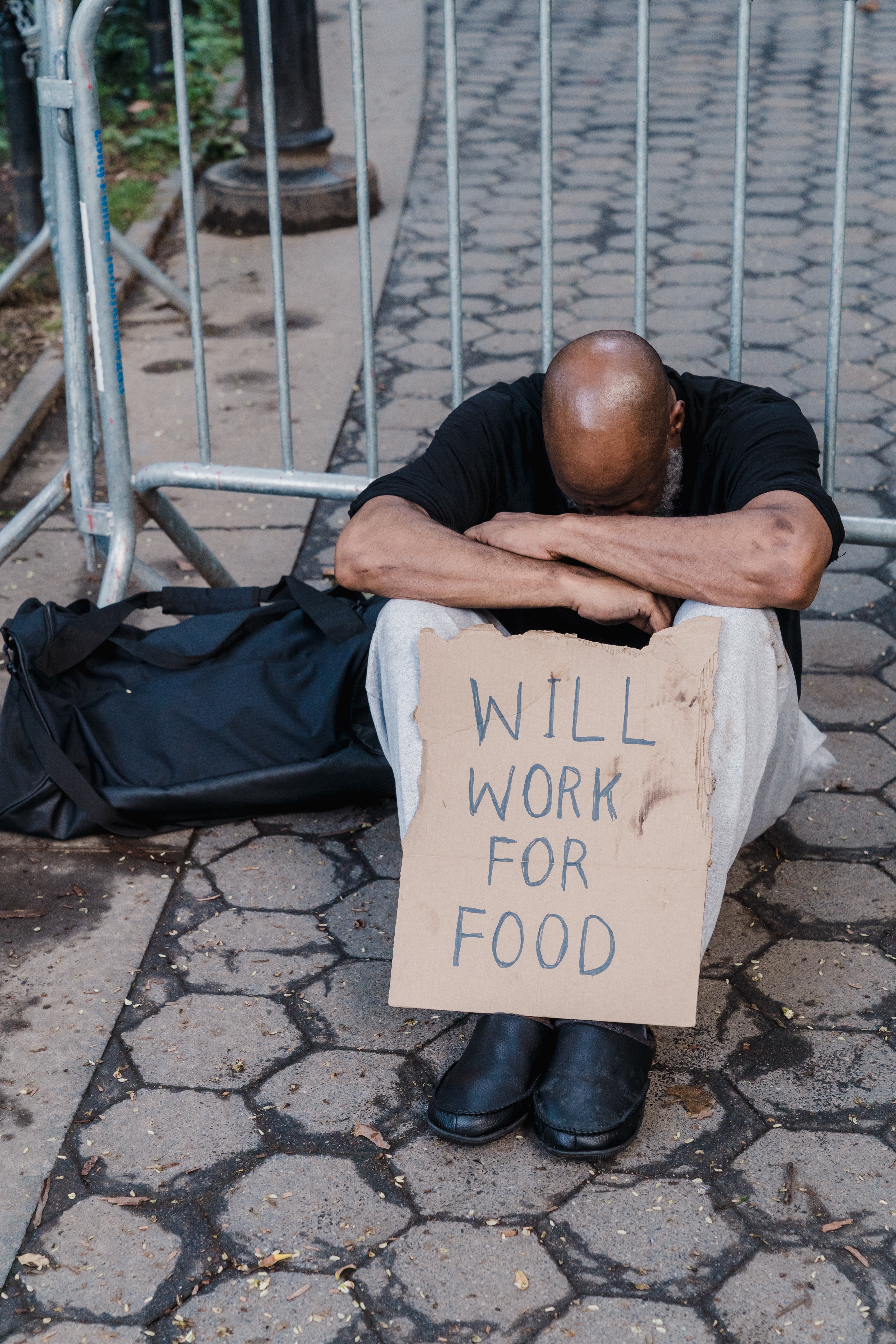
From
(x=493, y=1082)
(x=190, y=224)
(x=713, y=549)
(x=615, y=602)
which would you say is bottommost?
(x=493, y=1082)

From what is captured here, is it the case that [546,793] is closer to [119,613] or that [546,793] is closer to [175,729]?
[175,729]

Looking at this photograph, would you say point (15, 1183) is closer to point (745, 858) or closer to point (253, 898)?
point (253, 898)

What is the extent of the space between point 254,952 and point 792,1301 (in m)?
1.11

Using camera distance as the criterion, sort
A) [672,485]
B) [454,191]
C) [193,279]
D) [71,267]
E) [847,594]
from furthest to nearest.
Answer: [847,594] → [71,267] → [193,279] → [454,191] → [672,485]

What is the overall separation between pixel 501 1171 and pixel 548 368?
4.19ft

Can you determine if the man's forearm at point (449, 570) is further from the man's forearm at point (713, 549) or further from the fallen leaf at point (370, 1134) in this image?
the fallen leaf at point (370, 1134)

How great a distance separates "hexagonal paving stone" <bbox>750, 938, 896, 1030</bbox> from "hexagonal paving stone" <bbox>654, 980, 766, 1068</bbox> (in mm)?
51

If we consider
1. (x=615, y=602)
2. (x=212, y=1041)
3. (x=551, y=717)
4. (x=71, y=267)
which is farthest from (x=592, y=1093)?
(x=71, y=267)

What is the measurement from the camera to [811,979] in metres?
2.48

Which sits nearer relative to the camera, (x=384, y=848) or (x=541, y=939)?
(x=541, y=939)

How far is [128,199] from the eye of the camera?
670cm

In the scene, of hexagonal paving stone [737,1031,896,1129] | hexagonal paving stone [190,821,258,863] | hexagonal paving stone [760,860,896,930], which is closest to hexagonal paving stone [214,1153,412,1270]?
hexagonal paving stone [737,1031,896,1129]

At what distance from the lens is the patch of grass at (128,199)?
21.1 ft

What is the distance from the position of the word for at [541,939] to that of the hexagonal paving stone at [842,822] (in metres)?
0.84
